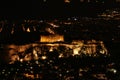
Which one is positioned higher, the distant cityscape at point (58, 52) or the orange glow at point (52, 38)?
the orange glow at point (52, 38)

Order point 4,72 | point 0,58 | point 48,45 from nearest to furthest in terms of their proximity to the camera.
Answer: point 4,72
point 0,58
point 48,45

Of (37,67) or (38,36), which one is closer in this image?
(37,67)

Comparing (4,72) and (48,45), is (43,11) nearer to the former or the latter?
(48,45)

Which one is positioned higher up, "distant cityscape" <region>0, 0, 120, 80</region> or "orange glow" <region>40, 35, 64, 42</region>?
"orange glow" <region>40, 35, 64, 42</region>

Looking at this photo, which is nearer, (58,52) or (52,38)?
(58,52)

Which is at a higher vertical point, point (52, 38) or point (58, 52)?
point (52, 38)

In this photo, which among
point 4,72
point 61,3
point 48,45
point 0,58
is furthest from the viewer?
point 61,3

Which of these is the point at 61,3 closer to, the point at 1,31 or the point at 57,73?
the point at 1,31

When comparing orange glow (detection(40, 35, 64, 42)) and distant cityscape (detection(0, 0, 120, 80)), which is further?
orange glow (detection(40, 35, 64, 42))

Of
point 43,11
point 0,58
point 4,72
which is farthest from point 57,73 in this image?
point 43,11

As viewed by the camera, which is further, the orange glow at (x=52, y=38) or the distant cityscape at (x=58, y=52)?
the orange glow at (x=52, y=38)
